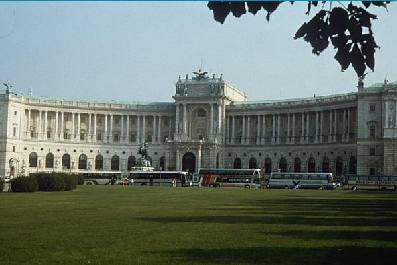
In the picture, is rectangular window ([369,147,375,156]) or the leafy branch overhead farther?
rectangular window ([369,147,375,156])

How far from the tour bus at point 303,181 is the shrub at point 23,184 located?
167 feet

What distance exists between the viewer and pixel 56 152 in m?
138

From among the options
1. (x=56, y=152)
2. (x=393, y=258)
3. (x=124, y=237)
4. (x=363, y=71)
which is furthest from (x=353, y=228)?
(x=56, y=152)

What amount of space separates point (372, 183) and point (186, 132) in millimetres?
52182

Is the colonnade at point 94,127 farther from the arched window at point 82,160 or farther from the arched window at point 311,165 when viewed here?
the arched window at point 311,165

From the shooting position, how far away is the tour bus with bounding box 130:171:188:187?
11094 cm

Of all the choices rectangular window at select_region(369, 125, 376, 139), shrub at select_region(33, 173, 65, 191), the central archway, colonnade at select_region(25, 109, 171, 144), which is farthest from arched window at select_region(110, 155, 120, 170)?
shrub at select_region(33, 173, 65, 191)

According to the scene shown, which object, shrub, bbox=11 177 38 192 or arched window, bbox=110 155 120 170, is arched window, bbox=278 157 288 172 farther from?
shrub, bbox=11 177 38 192

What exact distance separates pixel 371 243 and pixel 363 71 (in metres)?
13.5

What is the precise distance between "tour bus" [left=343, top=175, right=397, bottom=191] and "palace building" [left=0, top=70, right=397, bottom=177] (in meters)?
18.1

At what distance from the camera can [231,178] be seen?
10912 cm

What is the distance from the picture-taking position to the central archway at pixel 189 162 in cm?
13925

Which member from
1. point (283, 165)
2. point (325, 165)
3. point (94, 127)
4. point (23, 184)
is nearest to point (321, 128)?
point (325, 165)

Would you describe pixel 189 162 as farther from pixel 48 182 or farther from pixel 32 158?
pixel 48 182
